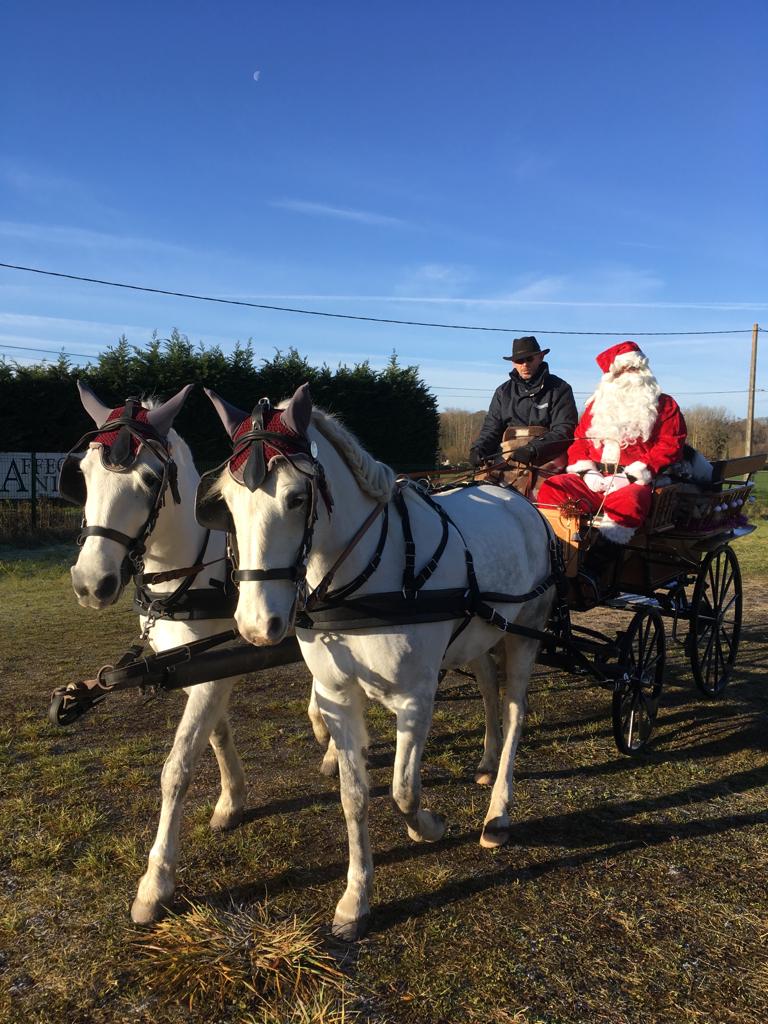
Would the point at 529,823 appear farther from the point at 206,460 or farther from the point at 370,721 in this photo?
the point at 206,460

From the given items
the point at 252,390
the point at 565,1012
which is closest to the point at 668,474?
the point at 565,1012

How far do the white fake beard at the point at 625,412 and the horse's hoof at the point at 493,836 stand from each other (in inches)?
104

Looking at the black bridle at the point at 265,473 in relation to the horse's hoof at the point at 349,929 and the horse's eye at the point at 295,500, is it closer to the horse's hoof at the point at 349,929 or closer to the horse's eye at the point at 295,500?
the horse's eye at the point at 295,500

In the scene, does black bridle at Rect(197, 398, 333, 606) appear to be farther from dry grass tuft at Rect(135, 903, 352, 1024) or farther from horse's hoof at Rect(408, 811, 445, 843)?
horse's hoof at Rect(408, 811, 445, 843)

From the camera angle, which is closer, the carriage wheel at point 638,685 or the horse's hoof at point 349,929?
the horse's hoof at point 349,929

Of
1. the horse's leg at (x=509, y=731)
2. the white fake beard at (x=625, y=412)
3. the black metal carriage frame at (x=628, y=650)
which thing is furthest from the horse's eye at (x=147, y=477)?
the white fake beard at (x=625, y=412)

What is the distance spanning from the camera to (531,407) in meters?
5.55

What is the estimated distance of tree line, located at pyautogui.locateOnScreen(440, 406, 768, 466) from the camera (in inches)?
995

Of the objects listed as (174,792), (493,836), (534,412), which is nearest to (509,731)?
(493,836)

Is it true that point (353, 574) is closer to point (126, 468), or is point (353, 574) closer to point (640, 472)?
point (126, 468)

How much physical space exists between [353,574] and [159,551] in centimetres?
97

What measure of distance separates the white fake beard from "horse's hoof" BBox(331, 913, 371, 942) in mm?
3343

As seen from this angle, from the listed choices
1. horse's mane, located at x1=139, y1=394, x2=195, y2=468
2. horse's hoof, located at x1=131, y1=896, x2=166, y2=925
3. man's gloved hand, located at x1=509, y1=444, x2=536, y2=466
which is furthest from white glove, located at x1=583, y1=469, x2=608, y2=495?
horse's hoof, located at x1=131, y1=896, x2=166, y2=925

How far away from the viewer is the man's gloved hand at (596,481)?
15.3 feet
